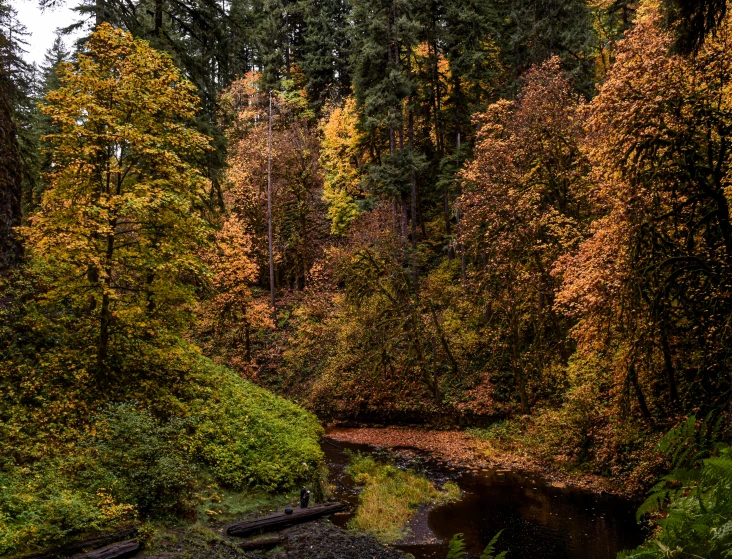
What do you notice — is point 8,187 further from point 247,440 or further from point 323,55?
point 323,55

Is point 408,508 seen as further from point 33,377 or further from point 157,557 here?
point 33,377

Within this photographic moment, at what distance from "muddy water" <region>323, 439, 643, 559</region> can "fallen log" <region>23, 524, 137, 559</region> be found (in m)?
6.67

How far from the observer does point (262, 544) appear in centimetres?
1099

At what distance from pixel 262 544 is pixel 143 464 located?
10.5 ft

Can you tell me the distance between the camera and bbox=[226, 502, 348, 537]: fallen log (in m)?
11.2

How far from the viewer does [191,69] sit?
17.4 metres

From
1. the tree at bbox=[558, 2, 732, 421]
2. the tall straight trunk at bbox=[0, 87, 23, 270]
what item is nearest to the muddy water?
the tree at bbox=[558, 2, 732, 421]

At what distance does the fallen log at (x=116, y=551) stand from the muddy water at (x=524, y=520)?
6738mm

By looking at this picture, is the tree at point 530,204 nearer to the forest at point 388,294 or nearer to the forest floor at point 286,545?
the forest at point 388,294

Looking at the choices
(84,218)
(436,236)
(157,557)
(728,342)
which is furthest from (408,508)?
(436,236)

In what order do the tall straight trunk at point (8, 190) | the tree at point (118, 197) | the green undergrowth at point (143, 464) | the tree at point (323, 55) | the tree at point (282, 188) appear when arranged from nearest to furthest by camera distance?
the green undergrowth at point (143, 464), the tree at point (118, 197), the tall straight trunk at point (8, 190), the tree at point (282, 188), the tree at point (323, 55)

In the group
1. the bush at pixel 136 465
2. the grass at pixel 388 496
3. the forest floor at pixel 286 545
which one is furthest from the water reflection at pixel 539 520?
the bush at pixel 136 465

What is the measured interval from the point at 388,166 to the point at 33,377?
21.7 metres

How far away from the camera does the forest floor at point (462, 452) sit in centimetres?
1655
